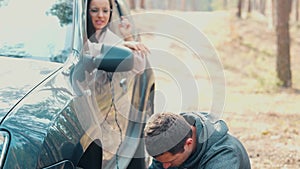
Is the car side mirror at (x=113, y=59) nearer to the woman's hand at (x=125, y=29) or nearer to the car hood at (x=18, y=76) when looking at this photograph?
the car hood at (x=18, y=76)

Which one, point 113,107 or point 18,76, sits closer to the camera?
point 18,76

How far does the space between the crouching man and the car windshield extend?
2.98 feet

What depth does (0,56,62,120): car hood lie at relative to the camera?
2632 millimetres

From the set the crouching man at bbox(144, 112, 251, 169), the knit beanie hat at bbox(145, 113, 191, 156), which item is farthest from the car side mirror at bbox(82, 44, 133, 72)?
the knit beanie hat at bbox(145, 113, 191, 156)

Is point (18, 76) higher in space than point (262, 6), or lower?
higher

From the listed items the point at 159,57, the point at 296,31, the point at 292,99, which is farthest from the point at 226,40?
the point at 159,57

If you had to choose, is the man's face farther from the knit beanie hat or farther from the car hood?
the car hood

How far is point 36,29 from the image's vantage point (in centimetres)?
369

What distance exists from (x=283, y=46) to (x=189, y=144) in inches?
382

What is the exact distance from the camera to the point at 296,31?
2930 cm

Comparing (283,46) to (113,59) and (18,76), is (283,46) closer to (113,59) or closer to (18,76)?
(113,59)

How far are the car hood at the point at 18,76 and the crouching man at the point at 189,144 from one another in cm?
72

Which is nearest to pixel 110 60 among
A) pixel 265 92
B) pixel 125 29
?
pixel 125 29

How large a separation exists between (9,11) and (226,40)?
22.4 m
